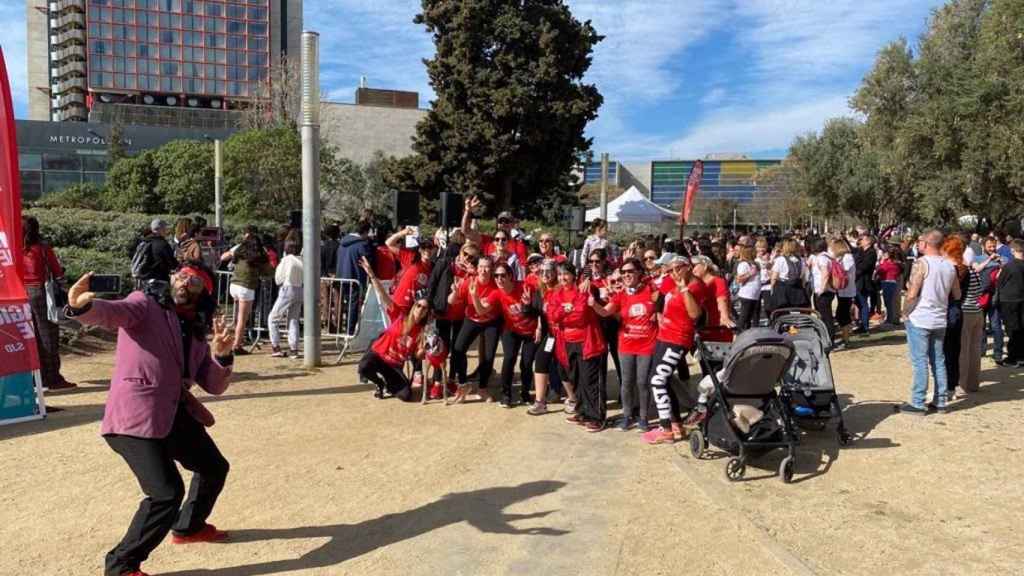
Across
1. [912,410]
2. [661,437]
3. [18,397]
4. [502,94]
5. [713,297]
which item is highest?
[502,94]

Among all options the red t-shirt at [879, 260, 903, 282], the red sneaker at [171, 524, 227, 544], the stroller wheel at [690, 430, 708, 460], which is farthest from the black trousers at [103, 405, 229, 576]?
the red t-shirt at [879, 260, 903, 282]

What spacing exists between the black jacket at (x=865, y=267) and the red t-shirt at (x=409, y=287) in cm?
840

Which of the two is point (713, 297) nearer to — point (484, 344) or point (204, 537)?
point (484, 344)

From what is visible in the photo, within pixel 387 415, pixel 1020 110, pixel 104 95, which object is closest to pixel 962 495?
pixel 387 415

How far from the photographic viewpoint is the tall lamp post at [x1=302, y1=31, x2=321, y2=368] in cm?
956

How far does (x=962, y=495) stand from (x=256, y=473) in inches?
209

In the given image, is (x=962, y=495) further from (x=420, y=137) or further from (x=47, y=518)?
(x=420, y=137)

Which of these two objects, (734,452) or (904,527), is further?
(734,452)

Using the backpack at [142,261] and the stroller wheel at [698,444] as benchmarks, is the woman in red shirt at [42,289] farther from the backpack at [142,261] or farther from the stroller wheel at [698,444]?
the stroller wheel at [698,444]

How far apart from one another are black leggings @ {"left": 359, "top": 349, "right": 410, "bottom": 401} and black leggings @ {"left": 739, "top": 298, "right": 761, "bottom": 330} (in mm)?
5236

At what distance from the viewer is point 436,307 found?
8445 millimetres

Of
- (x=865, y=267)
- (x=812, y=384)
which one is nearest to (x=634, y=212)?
(x=865, y=267)

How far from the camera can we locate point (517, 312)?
802 centimetres

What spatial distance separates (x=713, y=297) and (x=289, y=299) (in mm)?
6036
